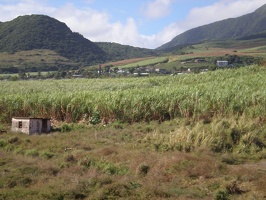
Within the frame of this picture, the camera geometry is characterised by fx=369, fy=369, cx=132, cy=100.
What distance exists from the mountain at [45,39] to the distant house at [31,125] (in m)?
94.8

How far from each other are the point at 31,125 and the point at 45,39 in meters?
109

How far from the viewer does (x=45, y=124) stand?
65.3 feet

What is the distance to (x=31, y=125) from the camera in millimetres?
19375

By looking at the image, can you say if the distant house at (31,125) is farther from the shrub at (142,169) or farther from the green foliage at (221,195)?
the green foliage at (221,195)

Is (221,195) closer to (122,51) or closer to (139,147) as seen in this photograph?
(139,147)

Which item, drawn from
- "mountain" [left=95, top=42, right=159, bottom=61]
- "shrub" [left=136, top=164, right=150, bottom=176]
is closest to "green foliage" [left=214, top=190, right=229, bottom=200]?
"shrub" [left=136, top=164, right=150, bottom=176]

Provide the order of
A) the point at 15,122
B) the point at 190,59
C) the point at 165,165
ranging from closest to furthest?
1. the point at 165,165
2. the point at 15,122
3. the point at 190,59

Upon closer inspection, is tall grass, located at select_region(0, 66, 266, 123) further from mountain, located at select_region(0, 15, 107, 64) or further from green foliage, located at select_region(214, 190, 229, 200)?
mountain, located at select_region(0, 15, 107, 64)

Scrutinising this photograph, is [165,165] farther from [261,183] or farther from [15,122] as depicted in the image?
[15,122]

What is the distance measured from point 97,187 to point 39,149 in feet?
19.7

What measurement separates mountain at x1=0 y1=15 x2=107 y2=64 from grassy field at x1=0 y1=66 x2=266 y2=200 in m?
93.8

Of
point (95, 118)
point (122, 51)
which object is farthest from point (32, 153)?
point (122, 51)

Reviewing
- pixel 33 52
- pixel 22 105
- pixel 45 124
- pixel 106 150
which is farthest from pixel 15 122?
pixel 33 52

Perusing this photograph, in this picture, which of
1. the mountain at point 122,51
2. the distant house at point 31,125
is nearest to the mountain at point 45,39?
the mountain at point 122,51
